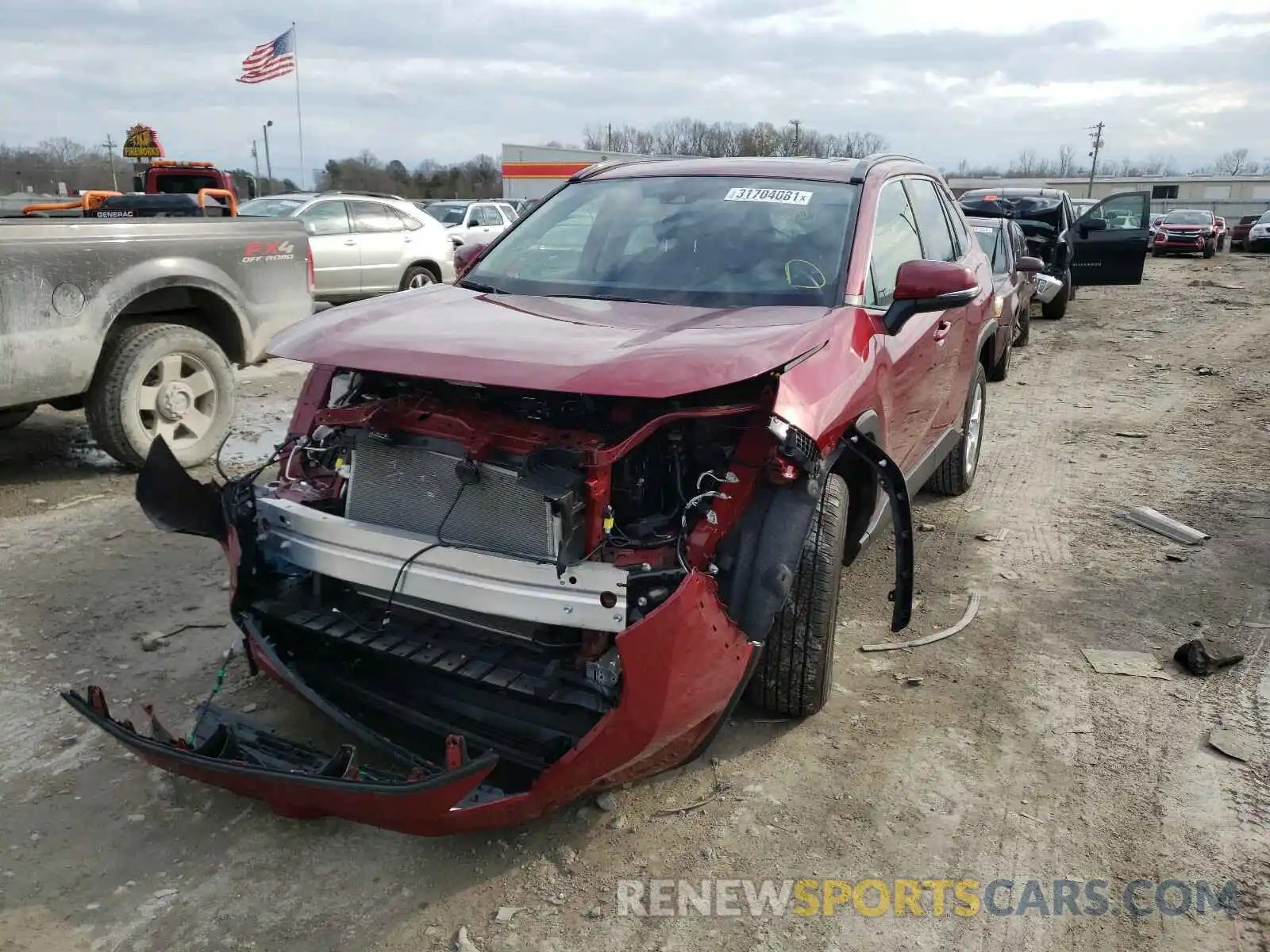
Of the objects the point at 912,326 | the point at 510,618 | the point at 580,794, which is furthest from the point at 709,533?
the point at 912,326

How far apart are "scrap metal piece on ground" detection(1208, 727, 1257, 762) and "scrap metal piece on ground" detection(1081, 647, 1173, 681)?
15.7 inches

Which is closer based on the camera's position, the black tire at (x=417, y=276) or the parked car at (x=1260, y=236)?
the black tire at (x=417, y=276)

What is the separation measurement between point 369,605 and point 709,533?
1150mm

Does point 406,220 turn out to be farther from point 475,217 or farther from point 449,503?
point 449,503

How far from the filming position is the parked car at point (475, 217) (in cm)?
1894

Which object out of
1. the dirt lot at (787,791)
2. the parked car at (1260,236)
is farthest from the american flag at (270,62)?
the parked car at (1260,236)

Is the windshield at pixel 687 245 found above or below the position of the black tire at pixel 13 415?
above

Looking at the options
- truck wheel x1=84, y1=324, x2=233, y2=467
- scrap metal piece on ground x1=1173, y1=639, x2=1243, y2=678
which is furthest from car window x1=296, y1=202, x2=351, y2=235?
scrap metal piece on ground x1=1173, y1=639, x2=1243, y2=678

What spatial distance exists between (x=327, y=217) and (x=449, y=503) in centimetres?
991

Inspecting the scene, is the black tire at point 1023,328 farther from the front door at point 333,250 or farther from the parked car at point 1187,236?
the parked car at point 1187,236

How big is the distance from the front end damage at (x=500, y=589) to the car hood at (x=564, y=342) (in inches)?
6.4

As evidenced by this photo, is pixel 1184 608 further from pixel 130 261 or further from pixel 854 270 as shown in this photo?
pixel 130 261

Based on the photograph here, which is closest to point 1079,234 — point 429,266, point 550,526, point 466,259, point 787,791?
point 429,266

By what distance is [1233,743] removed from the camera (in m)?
3.37
